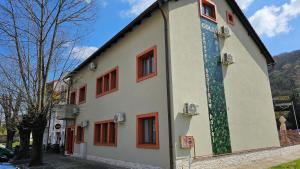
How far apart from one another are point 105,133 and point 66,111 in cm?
552

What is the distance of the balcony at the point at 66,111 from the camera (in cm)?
1772

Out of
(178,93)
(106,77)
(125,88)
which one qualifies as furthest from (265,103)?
(106,77)

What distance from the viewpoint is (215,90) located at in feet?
36.1

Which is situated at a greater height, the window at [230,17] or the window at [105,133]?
the window at [230,17]

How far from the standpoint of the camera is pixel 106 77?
48.9 feet

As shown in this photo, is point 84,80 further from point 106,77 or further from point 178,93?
point 178,93

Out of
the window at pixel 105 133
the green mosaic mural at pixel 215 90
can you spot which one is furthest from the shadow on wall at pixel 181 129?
the window at pixel 105 133

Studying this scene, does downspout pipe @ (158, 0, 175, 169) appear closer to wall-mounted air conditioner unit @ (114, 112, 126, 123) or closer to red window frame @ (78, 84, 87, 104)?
wall-mounted air conditioner unit @ (114, 112, 126, 123)

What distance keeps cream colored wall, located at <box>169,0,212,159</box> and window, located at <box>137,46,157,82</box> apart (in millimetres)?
1256

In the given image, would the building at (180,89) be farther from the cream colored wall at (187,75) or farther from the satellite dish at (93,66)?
the satellite dish at (93,66)

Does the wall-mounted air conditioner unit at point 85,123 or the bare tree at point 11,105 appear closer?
the bare tree at point 11,105

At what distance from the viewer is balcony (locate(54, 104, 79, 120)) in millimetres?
17719

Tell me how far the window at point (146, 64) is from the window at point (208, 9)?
363 cm

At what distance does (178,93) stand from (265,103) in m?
7.90
